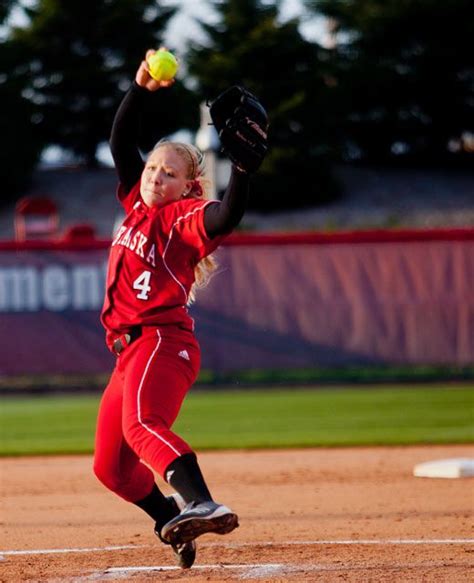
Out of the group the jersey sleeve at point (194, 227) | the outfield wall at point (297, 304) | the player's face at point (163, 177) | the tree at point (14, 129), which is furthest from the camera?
the tree at point (14, 129)

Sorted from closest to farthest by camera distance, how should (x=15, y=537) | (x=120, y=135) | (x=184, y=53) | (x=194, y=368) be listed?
(x=194, y=368) < (x=120, y=135) < (x=15, y=537) < (x=184, y=53)

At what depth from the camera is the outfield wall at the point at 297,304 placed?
1403 cm

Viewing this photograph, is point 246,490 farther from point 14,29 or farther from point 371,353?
point 14,29

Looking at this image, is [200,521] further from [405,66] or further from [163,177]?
[405,66]

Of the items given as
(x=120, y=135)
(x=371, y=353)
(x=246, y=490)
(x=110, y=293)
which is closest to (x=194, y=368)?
(x=110, y=293)

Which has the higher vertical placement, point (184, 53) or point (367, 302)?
point (367, 302)

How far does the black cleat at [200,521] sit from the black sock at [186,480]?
35 mm

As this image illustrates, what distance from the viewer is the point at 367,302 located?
14.1 metres

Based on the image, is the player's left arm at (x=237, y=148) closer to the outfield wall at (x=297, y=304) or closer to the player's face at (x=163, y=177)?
the player's face at (x=163, y=177)

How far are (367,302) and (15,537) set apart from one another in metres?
8.84

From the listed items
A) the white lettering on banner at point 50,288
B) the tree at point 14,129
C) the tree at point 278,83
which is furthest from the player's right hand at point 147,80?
the tree at point 14,129

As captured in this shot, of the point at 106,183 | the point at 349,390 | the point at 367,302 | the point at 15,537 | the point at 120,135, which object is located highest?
the point at 120,135

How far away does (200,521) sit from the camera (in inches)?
157

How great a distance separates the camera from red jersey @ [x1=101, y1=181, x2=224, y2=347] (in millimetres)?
4324
